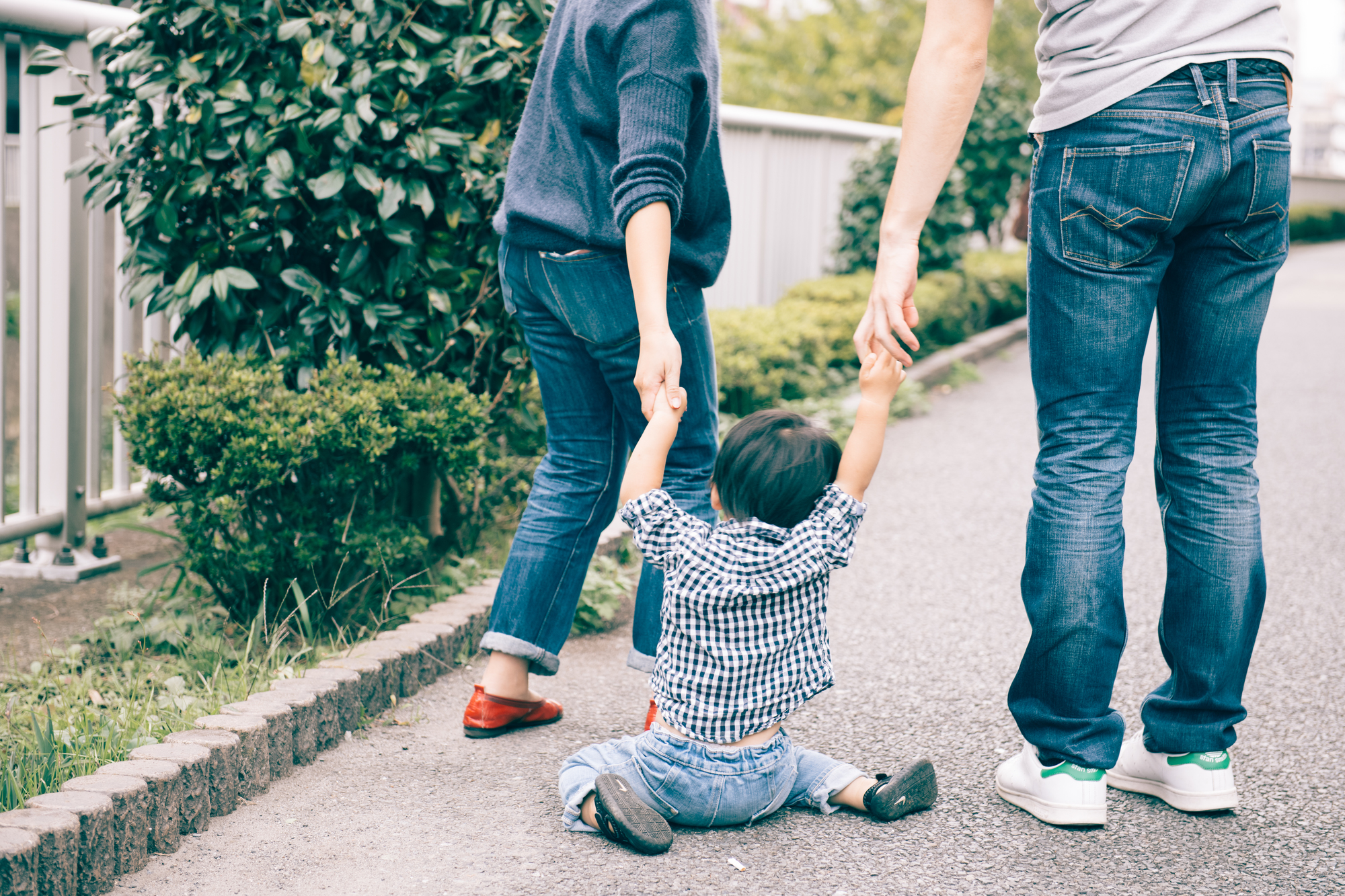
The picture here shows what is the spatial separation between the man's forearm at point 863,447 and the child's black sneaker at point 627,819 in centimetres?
64

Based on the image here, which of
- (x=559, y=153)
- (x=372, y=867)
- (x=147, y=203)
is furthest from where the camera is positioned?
(x=147, y=203)

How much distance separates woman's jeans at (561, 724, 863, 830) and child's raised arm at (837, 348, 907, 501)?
0.49 meters

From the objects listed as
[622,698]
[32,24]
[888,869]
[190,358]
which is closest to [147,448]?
[190,358]

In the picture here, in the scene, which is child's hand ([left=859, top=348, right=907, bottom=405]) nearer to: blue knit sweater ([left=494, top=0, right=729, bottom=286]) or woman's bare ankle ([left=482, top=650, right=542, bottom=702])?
blue knit sweater ([left=494, top=0, right=729, bottom=286])

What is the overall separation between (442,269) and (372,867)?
1.66m

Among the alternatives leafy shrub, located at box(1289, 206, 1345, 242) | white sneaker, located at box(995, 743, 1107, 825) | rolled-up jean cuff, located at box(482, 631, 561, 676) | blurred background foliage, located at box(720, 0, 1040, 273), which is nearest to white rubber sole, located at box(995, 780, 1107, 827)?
white sneaker, located at box(995, 743, 1107, 825)

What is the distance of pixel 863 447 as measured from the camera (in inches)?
85.9

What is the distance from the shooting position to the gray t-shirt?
205cm

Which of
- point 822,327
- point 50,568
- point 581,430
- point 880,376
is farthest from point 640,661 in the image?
point 822,327

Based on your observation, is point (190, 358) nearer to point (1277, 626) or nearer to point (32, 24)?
point (32, 24)

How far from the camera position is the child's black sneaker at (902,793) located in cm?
227

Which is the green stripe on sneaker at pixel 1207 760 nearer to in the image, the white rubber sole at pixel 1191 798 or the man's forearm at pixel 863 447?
the white rubber sole at pixel 1191 798

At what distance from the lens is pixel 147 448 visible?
2.90 meters

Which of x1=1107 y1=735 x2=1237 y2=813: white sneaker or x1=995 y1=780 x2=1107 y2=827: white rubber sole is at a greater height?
x1=1107 y1=735 x2=1237 y2=813: white sneaker
